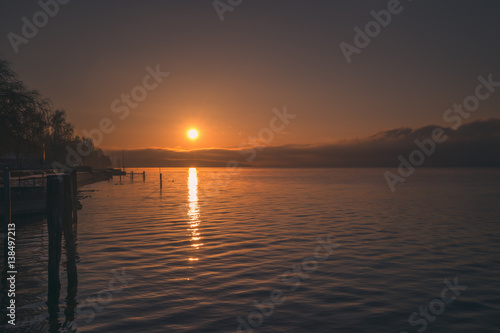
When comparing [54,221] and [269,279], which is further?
[269,279]

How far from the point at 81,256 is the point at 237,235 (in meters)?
9.08

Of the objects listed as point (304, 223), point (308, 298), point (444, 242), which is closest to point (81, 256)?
point (308, 298)

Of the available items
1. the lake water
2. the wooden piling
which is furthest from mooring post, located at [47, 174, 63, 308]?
the lake water

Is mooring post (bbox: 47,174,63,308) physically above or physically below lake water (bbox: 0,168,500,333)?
above

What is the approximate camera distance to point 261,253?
696 inches

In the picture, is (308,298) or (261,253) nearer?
(308,298)

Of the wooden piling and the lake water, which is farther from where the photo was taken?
the wooden piling

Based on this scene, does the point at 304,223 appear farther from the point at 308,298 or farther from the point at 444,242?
the point at 308,298

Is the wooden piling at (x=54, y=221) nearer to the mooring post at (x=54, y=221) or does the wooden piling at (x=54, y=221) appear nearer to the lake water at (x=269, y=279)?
the mooring post at (x=54, y=221)

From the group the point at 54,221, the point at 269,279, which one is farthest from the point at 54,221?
the point at 269,279

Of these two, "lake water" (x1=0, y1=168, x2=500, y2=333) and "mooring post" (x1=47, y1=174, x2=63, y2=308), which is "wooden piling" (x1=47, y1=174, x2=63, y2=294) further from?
"lake water" (x1=0, y1=168, x2=500, y2=333)

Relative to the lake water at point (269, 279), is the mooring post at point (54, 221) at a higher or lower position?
higher

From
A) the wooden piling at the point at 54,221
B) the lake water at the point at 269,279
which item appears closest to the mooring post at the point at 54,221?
the wooden piling at the point at 54,221

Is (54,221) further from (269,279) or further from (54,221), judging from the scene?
(269,279)
